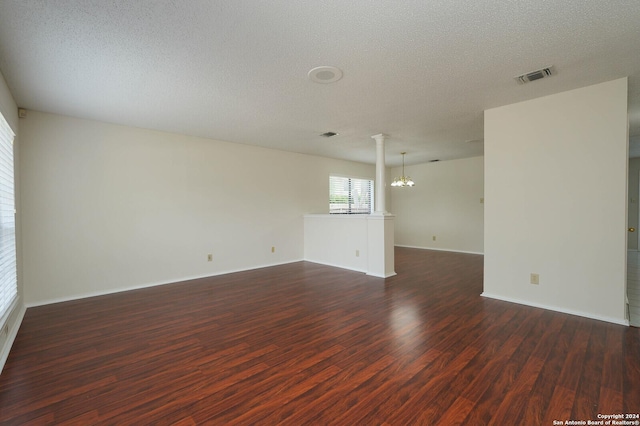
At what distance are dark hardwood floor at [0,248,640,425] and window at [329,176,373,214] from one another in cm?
388

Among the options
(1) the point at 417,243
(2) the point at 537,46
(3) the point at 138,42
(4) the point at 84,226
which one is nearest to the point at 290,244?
(4) the point at 84,226

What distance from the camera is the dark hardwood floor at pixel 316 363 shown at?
163cm

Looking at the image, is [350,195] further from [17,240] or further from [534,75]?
[17,240]

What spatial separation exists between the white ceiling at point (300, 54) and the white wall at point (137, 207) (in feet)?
1.74

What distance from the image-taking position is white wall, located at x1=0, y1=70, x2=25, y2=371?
2.32m

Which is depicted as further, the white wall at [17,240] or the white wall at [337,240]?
the white wall at [337,240]

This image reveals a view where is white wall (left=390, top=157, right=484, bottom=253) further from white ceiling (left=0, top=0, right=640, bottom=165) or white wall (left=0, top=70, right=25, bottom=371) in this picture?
white wall (left=0, top=70, right=25, bottom=371)

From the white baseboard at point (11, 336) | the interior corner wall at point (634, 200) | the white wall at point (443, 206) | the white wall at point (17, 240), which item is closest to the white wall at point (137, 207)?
the white wall at point (17, 240)

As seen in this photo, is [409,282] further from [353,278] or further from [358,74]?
[358,74]

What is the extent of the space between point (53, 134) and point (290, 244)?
4153mm

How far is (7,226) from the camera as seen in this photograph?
2.60 meters

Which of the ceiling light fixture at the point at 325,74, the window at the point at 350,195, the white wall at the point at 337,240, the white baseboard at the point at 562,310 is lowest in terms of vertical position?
the white baseboard at the point at 562,310

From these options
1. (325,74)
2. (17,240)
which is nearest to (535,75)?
(325,74)

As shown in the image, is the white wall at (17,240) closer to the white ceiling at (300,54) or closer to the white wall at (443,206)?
the white ceiling at (300,54)
